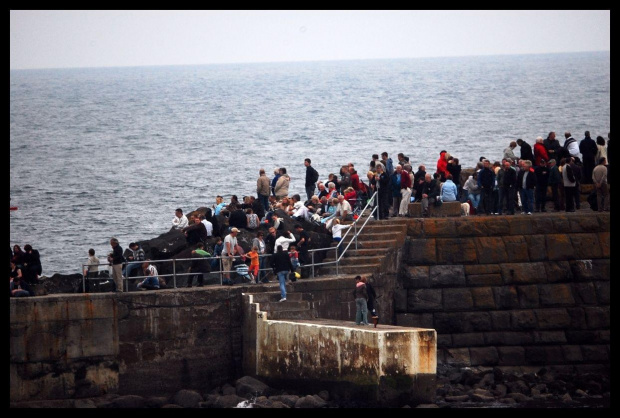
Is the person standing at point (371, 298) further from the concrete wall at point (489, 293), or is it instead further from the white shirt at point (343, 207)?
the white shirt at point (343, 207)

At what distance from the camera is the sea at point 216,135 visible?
189ft

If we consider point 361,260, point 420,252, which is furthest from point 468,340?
point 361,260

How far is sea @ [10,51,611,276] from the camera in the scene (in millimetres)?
57469

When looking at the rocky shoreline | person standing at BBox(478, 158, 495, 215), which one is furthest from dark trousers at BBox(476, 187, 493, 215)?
the rocky shoreline

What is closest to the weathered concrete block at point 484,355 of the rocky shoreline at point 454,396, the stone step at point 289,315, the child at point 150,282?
the rocky shoreline at point 454,396

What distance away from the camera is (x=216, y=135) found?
91.4 metres

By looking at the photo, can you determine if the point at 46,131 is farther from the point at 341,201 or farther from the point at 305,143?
the point at 341,201

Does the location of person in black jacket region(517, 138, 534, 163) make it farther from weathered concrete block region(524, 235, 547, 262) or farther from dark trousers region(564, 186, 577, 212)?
weathered concrete block region(524, 235, 547, 262)

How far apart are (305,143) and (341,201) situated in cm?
5169

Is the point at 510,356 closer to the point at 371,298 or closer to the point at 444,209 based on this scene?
the point at 444,209

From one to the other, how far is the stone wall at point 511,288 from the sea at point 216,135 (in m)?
16.4

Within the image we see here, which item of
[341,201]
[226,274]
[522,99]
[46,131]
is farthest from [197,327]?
[522,99]

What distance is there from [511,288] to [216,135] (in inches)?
2434

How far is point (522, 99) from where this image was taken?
10469 centimetres
